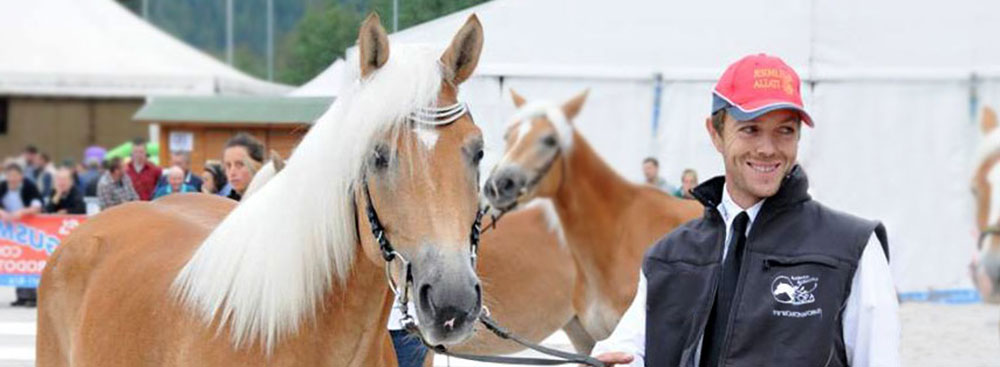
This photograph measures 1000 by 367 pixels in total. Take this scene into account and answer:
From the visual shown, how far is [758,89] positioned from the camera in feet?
8.48

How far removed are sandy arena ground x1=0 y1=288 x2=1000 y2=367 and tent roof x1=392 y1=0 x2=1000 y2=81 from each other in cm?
192

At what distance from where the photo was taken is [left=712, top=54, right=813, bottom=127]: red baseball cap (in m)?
2.56

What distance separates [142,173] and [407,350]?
8.42 metres

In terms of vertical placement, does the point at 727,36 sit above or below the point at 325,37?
above

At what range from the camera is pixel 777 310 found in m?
2.58

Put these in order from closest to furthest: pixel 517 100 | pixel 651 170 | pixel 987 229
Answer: pixel 987 229 → pixel 517 100 → pixel 651 170

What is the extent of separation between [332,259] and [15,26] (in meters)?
23.4

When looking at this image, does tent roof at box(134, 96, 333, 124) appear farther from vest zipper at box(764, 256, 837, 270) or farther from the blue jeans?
vest zipper at box(764, 256, 837, 270)

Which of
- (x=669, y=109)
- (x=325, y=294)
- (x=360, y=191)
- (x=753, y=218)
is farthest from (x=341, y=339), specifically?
(x=669, y=109)

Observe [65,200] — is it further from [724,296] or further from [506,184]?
[724,296]

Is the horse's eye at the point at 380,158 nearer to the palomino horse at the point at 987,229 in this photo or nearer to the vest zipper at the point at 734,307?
the vest zipper at the point at 734,307

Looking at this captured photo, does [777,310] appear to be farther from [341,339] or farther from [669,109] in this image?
[669,109]

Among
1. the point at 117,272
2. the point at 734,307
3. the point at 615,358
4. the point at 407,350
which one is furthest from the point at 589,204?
the point at 734,307

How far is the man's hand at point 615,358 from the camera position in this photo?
2875mm
